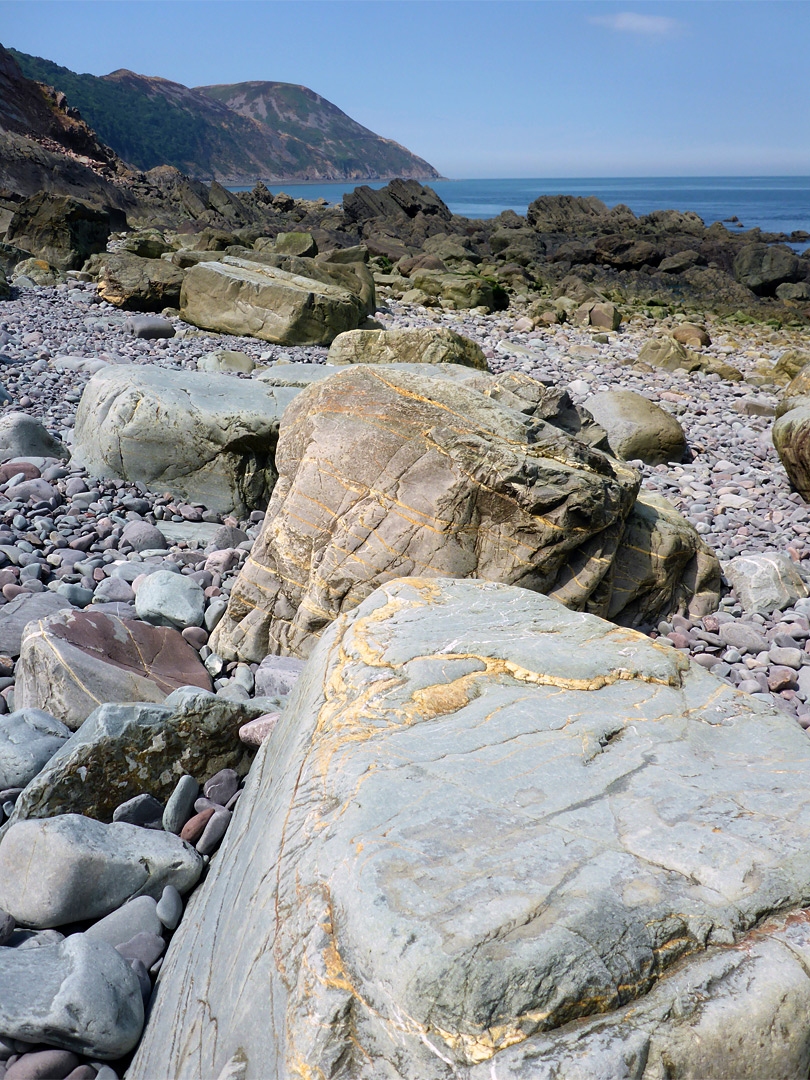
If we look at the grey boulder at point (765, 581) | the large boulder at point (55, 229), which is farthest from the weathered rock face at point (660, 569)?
the large boulder at point (55, 229)

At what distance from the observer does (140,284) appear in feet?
40.4

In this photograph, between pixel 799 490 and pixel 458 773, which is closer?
pixel 458 773

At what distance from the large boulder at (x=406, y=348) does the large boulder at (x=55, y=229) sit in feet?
33.6

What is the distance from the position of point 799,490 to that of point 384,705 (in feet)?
19.6

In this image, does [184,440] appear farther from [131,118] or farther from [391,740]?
[131,118]

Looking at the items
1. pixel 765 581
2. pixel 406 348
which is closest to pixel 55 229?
pixel 406 348

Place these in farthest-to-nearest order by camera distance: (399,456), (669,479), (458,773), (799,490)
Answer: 1. (669,479)
2. (799,490)
3. (399,456)
4. (458,773)

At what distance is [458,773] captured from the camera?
69.7 inches

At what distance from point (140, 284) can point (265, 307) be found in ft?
8.82

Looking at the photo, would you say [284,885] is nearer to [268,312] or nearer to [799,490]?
[799,490]

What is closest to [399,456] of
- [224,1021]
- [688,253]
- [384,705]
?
[384,705]

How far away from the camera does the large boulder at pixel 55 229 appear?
1559 cm

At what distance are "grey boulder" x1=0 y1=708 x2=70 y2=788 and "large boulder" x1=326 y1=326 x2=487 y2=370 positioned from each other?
5.82 meters

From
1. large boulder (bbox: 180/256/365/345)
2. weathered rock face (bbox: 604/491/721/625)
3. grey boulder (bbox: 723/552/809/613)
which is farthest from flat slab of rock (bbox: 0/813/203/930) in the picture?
large boulder (bbox: 180/256/365/345)
